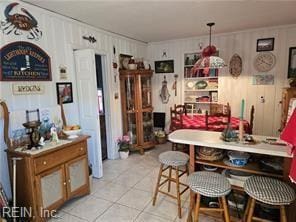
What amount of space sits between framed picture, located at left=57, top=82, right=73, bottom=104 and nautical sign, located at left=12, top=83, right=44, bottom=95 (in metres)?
0.27

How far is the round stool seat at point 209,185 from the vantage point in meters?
1.65

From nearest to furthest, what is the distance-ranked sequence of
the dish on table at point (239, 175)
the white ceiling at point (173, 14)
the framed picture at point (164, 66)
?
the dish on table at point (239, 175), the white ceiling at point (173, 14), the framed picture at point (164, 66)

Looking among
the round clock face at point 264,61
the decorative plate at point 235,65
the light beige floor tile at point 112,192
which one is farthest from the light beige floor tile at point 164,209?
the round clock face at point 264,61

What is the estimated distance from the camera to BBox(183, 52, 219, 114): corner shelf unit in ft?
15.4

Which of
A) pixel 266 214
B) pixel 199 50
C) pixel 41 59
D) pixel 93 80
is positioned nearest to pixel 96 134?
pixel 93 80

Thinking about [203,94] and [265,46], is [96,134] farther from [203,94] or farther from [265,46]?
[265,46]

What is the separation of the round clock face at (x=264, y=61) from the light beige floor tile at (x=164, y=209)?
3359mm

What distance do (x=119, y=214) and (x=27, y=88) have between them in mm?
1897

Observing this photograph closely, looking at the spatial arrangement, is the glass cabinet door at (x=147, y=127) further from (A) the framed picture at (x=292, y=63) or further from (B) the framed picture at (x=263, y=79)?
(A) the framed picture at (x=292, y=63)

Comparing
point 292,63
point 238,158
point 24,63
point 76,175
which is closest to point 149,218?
point 76,175

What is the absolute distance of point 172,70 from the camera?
5.09 metres

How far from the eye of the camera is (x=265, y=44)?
4.11 m

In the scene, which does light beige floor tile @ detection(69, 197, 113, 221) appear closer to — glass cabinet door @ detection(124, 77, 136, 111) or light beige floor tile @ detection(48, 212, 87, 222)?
light beige floor tile @ detection(48, 212, 87, 222)

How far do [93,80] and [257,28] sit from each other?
3.44 metres
